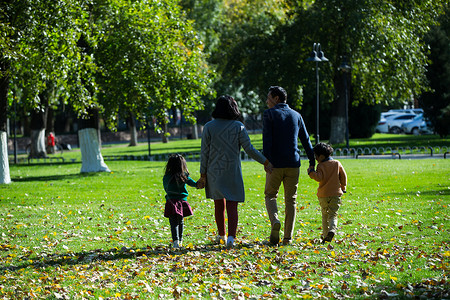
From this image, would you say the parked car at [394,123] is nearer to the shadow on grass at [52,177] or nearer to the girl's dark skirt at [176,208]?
the shadow on grass at [52,177]

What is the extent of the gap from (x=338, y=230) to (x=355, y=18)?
2226 centimetres

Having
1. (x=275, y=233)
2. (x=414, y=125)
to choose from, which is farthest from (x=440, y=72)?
(x=275, y=233)

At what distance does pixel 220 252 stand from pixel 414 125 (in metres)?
46.6

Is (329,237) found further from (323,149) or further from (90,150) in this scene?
(90,150)

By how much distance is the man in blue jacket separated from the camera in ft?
27.9

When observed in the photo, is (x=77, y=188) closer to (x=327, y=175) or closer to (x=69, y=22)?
(x=69, y=22)

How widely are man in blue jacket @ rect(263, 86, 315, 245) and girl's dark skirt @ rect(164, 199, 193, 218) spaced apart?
112cm

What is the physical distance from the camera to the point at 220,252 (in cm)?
834

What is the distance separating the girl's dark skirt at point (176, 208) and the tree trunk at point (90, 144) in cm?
1507

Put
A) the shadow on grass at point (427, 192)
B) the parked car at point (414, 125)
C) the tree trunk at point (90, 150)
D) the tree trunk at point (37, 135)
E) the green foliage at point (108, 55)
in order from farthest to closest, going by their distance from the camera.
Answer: the parked car at point (414, 125) < the tree trunk at point (37, 135) < the tree trunk at point (90, 150) < the green foliage at point (108, 55) < the shadow on grass at point (427, 192)

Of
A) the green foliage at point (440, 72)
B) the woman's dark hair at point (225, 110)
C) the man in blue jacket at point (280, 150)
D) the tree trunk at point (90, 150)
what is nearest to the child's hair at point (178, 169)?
the woman's dark hair at point (225, 110)

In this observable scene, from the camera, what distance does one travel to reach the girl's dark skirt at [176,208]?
29.0 feet

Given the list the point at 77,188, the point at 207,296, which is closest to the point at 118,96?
the point at 77,188

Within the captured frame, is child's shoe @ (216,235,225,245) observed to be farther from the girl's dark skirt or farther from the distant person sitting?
the distant person sitting
